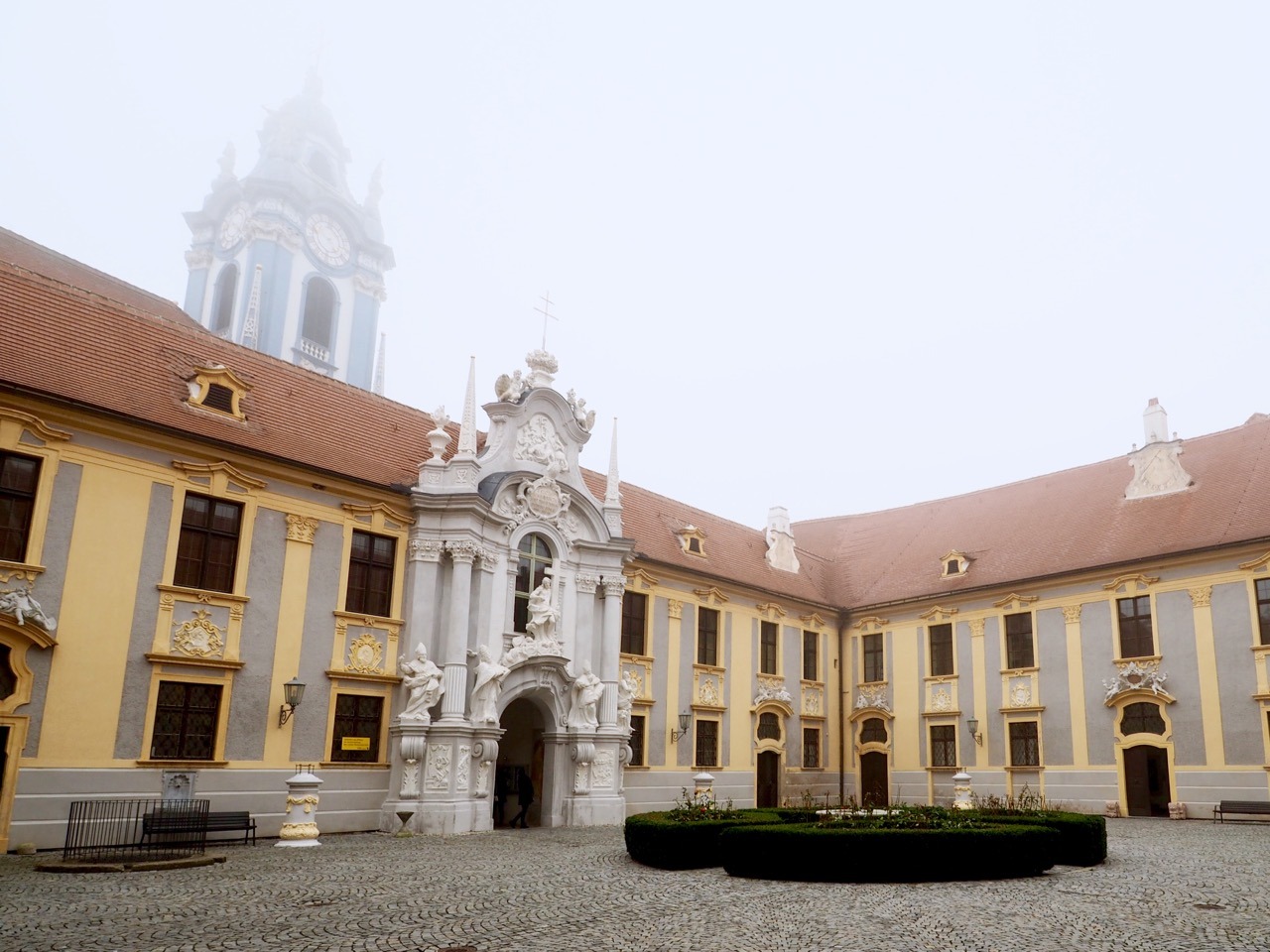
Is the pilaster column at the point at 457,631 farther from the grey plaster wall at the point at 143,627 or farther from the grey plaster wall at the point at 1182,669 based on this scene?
the grey plaster wall at the point at 1182,669

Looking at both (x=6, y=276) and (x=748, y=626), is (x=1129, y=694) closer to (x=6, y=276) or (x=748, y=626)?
(x=748, y=626)

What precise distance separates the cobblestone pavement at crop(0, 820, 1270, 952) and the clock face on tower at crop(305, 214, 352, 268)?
3788 cm

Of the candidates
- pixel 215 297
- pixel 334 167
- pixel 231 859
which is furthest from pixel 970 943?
pixel 334 167

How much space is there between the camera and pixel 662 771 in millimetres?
28078

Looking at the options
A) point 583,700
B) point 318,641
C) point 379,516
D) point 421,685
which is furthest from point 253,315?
point 421,685

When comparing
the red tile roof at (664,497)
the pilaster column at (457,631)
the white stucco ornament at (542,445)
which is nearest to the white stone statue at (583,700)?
the pilaster column at (457,631)

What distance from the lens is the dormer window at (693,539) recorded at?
102 ft

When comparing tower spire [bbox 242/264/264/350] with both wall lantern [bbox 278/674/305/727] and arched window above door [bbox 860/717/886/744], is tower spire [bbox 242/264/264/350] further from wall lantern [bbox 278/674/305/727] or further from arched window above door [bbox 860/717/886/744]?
arched window above door [bbox 860/717/886/744]

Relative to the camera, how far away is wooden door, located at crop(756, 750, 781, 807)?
102 feet

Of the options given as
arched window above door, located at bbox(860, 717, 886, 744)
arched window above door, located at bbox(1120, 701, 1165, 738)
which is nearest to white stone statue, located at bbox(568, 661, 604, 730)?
arched window above door, located at bbox(860, 717, 886, 744)

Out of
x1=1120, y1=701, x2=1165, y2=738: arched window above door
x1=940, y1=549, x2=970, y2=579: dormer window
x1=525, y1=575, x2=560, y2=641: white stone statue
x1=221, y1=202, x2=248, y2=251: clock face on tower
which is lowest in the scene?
x1=1120, y1=701, x2=1165, y2=738: arched window above door

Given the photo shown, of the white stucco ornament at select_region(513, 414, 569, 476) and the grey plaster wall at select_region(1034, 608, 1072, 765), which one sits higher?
the white stucco ornament at select_region(513, 414, 569, 476)

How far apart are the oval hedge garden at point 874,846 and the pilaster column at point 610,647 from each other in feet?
28.9

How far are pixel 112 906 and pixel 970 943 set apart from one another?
8864 millimetres
